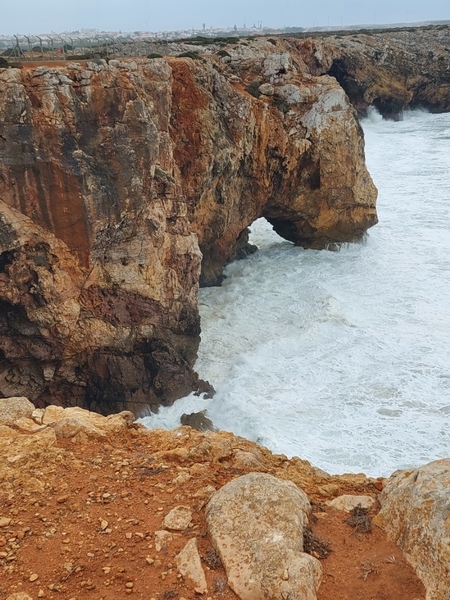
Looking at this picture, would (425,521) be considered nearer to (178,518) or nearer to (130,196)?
(178,518)

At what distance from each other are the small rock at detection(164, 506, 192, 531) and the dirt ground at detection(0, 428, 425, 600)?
0.08 m

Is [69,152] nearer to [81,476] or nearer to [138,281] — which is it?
[138,281]

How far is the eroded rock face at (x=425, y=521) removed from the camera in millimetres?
6129

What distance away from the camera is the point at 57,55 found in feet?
63.8

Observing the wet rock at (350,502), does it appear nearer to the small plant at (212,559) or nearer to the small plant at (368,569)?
the small plant at (368,569)

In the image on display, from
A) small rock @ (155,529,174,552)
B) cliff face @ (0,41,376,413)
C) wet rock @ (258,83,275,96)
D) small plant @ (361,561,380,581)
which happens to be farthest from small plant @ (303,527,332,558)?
wet rock @ (258,83,275,96)

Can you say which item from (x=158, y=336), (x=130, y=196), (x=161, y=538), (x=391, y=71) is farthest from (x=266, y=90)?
(x=391, y=71)

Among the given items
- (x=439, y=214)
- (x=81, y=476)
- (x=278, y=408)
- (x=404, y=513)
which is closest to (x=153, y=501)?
(x=81, y=476)

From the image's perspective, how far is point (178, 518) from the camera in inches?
288

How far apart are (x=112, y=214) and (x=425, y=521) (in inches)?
508

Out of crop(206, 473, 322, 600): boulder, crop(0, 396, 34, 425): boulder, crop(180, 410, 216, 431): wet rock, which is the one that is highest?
crop(206, 473, 322, 600): boulder

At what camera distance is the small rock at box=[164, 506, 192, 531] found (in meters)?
7.18

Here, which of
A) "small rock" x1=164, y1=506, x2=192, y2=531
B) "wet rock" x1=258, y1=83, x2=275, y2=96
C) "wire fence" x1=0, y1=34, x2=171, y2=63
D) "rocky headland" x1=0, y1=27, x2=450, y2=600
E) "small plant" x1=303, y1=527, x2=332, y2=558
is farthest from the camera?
"wet rock" x1=258, y1=83, x2=275, y2=96

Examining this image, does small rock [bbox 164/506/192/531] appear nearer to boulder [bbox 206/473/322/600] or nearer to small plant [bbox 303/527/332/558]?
boulder [bbox 206/473/322/600]
